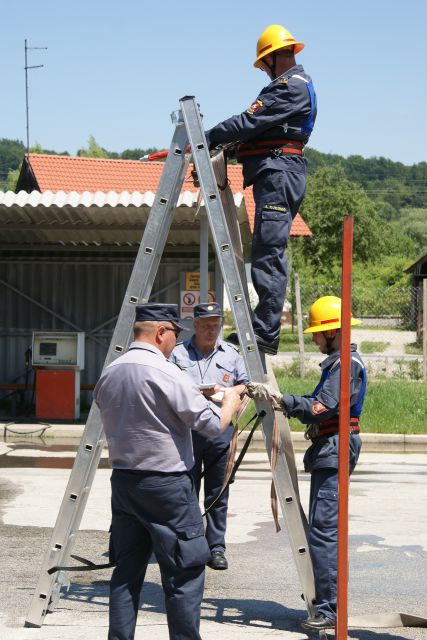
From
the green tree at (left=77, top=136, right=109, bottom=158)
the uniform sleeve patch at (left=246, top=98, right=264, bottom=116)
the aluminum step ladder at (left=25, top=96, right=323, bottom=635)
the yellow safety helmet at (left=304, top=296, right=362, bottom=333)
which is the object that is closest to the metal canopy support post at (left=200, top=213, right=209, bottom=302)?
the aluminum step ladder at (left=25, top=96, right=323, bottom=635)

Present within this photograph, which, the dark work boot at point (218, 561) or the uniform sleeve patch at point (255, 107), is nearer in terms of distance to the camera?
the uniform sleeve patch at point (255, 107)

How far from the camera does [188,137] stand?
589 cm

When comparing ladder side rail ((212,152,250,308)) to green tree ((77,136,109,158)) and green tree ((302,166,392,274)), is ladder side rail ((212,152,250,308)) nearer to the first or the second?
green tree ((302,166,392,274))

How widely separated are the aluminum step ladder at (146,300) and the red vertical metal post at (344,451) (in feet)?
3.85

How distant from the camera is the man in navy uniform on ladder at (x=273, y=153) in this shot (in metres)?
5.79

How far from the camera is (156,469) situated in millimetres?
5051

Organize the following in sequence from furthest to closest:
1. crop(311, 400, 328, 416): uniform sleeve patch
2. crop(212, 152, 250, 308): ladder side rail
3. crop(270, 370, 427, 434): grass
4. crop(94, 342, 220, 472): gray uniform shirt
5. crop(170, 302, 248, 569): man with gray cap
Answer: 1. crop(270, 370, 427, 434): grass
2. crop(170, 302, 248, 569): man with gray cap
3. crop(212, 152, 250, 308): ladder side rail
4. crop(311, 400, 328, 416): uniform sleeve patch
5. crop(94, 342, 220, 472): gray uniform shirt

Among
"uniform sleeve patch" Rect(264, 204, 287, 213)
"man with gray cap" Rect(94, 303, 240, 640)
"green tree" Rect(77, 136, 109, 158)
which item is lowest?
A: "man with gray cap" Rect(94, 303, 240, 640)

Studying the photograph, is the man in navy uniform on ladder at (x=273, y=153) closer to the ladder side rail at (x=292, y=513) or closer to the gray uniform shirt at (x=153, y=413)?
the ladder side rail at (x=292, y=513)

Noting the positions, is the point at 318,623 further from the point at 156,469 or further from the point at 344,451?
the point at 344,451

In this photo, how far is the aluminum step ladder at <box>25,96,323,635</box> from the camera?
586 centimetres

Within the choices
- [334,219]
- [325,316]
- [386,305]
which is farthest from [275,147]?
[334,219]

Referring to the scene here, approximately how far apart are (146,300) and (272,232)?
0.84m

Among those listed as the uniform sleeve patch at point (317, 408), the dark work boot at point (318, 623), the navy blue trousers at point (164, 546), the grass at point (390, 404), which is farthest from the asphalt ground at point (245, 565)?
the grass at point (390, 404)
